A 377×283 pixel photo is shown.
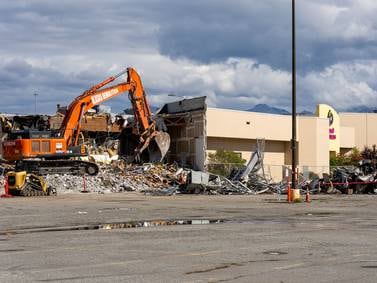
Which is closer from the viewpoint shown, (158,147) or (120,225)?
(120,225)

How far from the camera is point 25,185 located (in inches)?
1495

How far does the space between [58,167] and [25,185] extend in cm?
887

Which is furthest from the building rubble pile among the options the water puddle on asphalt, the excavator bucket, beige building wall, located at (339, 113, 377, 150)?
beige building wall, located at (339, 113, 377, 150)

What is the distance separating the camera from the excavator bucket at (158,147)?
188ft

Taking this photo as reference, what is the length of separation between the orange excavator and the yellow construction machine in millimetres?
6851

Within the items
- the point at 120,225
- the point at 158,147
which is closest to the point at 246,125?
the point at 158,147

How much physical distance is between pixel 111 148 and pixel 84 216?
122 ft

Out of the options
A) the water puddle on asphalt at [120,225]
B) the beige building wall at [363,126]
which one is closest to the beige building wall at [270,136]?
the beige building wall at [363,126]

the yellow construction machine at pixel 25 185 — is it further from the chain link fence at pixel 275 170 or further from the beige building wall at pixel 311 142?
the beige building wall at pixel 311 142

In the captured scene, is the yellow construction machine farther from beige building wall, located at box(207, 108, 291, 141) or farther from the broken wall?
beige building wall, located at box(207, 108, 291, 141)

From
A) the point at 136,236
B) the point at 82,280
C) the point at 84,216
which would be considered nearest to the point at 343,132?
the point at 84,216

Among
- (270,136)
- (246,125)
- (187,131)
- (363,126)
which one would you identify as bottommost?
(270,136)

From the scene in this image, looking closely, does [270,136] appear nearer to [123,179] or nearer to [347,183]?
[347,183]

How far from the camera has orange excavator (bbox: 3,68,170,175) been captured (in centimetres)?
4594
